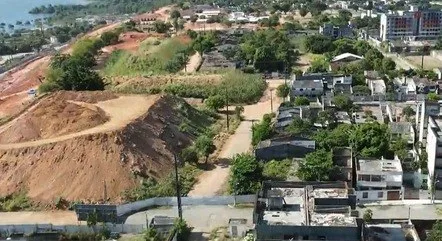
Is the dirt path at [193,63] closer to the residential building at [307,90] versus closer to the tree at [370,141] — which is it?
the residential building at [307,90]

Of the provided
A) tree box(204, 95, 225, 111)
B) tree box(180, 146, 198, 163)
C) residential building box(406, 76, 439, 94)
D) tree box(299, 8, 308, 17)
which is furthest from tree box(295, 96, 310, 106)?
tree box(299, 8, 308, 17)

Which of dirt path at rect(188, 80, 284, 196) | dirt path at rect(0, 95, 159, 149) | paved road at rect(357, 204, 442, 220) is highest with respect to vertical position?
dirt path at rect(0, 95, 159, 149)

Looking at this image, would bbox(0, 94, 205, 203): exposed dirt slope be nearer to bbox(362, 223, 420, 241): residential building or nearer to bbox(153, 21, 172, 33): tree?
bbox(362, 223, 420, 241): residential building

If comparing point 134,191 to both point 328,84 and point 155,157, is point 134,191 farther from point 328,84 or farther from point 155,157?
point 328,84

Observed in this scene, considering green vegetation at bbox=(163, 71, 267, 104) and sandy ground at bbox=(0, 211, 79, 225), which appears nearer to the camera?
sandy ground at bbox=(0, 211, 79, 225)

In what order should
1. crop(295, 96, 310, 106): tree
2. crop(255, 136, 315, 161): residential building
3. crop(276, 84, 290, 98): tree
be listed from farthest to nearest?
1. crop(276, 84, 290, 98): tree
2. crop(295, 96, 310, 106): tree
3. crop(255, 136, 315, 161): residential building

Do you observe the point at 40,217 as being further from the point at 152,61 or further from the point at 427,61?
the point at 427,61

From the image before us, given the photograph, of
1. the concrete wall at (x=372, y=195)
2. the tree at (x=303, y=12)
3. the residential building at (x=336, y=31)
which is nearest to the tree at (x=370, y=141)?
the concrete wall at (x=372, y=195)
